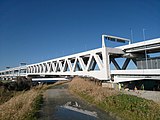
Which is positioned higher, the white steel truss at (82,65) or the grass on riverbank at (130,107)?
the white steel truss at (82,65)

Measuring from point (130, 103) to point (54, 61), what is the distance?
57461mm

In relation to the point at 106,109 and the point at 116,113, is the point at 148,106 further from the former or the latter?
the point at 106,109

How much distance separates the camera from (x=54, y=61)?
6431 centimetres

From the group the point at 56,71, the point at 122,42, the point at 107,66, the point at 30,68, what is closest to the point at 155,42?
the point at 107,66

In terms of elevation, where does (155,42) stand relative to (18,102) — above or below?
above

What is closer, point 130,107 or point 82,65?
point 130,107

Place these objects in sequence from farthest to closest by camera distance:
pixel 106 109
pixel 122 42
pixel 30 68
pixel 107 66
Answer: pixel 30 68 < pixel 122 42 < pixel 107 66 < pixel 106 109

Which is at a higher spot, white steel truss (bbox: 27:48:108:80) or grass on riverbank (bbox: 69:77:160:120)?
white steel truss (bbox: 27:48:108:80)

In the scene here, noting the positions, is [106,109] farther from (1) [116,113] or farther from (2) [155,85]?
(2) [155,85]

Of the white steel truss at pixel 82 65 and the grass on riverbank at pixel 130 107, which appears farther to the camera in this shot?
the white steel truss at pixel 82 65

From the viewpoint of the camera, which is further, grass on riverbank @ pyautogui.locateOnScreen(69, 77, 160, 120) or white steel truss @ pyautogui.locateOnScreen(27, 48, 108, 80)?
white steel truss @ pyautogui.locateOnScreen(27, 48, 108, 80)

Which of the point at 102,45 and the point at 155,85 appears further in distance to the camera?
the point at 102,45

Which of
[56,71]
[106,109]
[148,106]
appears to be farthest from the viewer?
[56,71]

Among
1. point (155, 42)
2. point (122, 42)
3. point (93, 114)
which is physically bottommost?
point (93, 114)
